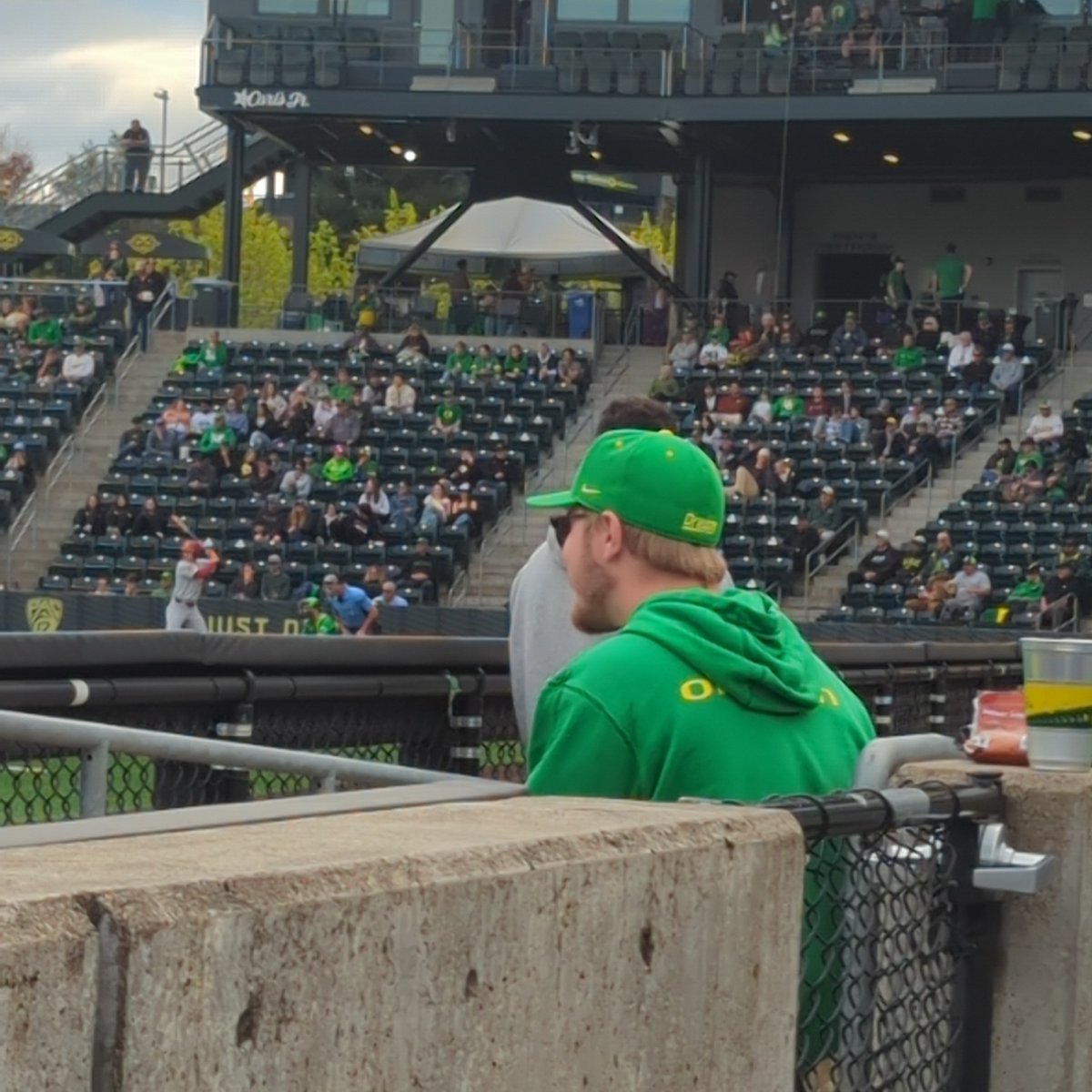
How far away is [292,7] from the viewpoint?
38188mm

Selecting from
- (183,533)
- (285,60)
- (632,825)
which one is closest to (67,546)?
(183,533)

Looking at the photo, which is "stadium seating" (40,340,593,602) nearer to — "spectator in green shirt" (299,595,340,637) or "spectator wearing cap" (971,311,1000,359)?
"spectator in green shirt" (299,595,340,637)

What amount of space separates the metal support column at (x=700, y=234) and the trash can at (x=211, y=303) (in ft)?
24.0

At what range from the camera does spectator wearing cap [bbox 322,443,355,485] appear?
3009 cm

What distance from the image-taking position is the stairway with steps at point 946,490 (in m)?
26.7

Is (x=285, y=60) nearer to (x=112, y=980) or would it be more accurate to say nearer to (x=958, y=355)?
(x=958, y=355)

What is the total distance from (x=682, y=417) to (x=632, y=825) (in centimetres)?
2815

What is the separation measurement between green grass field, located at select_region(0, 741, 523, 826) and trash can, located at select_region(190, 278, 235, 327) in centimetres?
3058

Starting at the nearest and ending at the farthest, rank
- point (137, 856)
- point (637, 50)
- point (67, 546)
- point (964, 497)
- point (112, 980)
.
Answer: point (112, 980) → point (137, 856) → point (964, 497) → point (67, 546) → point (637, 50)

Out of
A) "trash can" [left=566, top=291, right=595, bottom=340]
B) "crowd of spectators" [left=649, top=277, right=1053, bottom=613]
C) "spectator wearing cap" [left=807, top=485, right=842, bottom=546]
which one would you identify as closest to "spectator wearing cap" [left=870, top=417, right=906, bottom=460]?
"crowd of spectators" [left=649, top=277, right=1053, bottom=613]

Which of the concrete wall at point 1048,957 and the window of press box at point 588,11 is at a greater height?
the window of press box at point 588,11

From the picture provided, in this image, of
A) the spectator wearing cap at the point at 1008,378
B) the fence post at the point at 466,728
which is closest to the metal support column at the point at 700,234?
the spectator wearing cap at the point at 1008,378

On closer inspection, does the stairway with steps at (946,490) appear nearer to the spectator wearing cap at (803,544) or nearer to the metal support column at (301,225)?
the spectator wearing cap at (803,544)

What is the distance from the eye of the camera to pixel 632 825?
2482 millimetres
